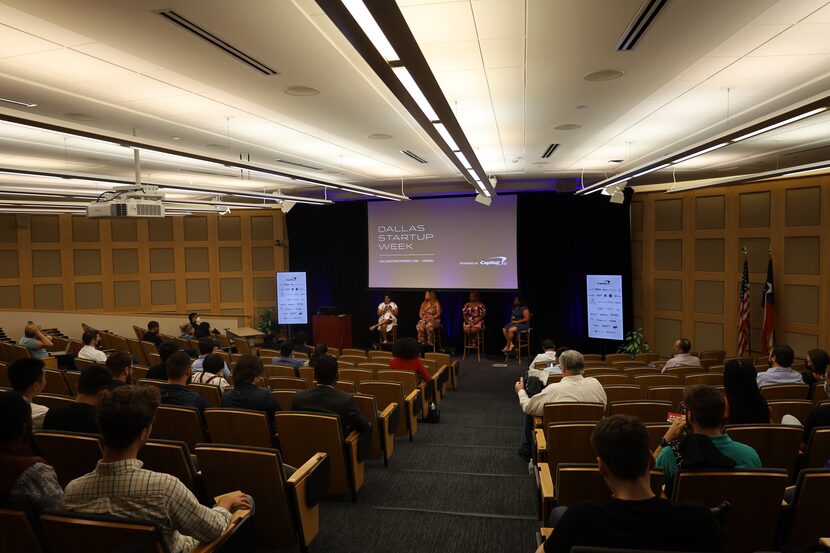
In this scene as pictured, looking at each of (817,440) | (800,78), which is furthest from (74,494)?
(800,78)

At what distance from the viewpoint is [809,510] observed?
252 cm

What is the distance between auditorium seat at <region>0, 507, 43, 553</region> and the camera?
200 centimetres

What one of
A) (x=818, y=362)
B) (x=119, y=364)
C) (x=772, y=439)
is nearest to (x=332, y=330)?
(x=119, y=364)

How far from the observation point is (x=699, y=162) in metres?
9.51

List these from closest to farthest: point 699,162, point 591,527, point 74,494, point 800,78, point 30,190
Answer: point 591,527, point 74,494, point 800,78, point 30,190, point 699,162

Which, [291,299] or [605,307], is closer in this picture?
[605,307]

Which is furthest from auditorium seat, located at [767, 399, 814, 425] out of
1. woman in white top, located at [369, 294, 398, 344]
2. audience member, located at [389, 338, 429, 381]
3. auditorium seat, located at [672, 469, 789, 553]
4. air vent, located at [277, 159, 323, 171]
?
woman in white top, located at [369, 294, 398, 344]

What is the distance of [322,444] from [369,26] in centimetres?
271

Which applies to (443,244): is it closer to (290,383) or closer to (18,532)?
(290,383)

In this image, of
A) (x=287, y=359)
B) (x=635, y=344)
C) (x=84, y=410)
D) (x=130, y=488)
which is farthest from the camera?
(x=635, y=344)

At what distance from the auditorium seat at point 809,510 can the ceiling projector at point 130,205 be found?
7721mm

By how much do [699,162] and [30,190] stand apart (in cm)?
1098

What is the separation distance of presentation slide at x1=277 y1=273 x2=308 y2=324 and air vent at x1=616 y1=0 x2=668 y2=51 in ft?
37.0

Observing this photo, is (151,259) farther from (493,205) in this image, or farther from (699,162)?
(699,162)
